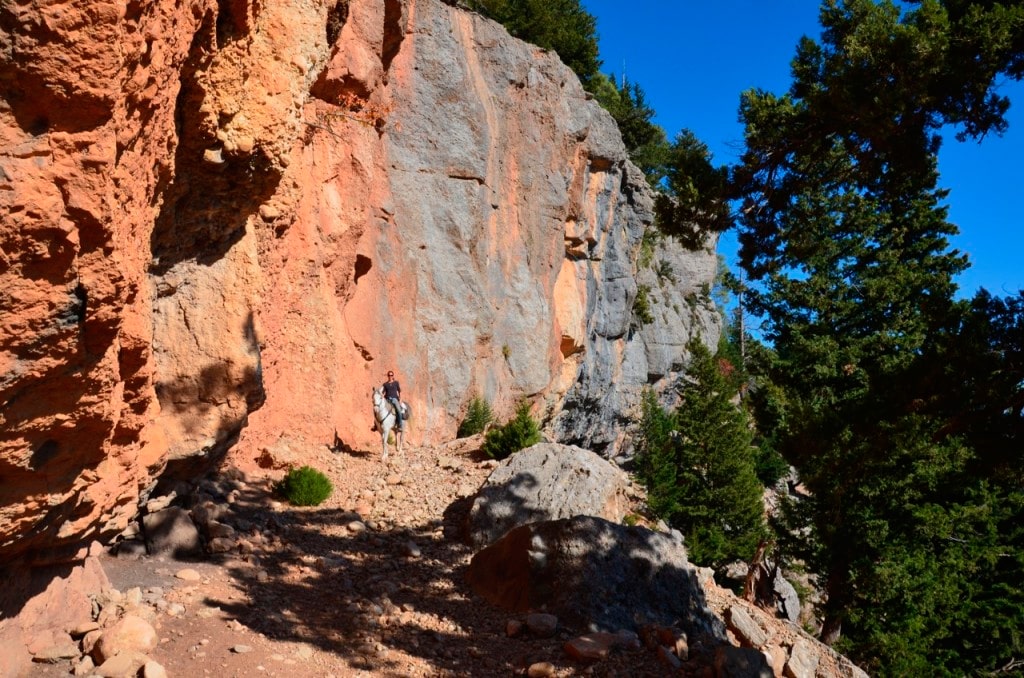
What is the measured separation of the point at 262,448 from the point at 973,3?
10.2m

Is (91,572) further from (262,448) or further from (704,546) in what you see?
(704,546)

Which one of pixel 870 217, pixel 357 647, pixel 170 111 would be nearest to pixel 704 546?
pixel 870 217

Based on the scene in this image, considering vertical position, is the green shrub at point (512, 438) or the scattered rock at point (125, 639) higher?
the green shrub at point (512, 438)

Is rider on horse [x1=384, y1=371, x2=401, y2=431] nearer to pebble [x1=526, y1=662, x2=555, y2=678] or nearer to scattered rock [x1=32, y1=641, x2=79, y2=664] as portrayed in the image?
pebble [x1=526, y1=662, x2=555, y2=678]

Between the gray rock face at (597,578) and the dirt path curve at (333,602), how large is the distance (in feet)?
1.15

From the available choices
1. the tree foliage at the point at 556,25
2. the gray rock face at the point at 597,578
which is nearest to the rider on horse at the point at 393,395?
the gray rock face at the point at 597,578

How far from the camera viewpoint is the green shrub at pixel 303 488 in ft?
32.7

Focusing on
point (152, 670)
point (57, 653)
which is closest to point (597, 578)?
point (152, 670)

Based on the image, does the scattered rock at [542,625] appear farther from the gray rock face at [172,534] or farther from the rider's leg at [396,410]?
the rider's leg at [396,410]

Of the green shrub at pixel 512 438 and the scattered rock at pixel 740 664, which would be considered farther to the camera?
the green shrub at pixel 512 438

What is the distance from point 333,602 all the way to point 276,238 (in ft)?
16.6

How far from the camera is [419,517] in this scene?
1004cm

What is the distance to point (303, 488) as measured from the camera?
1003 cm

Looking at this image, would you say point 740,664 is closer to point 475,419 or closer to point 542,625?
point 542,625
